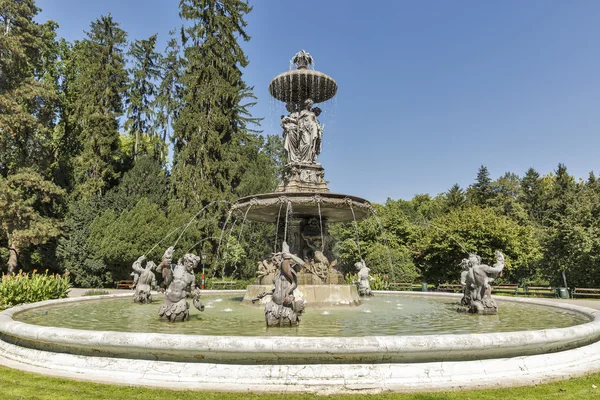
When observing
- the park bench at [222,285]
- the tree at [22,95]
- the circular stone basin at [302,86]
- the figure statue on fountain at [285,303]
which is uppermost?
the tree at [22,95]

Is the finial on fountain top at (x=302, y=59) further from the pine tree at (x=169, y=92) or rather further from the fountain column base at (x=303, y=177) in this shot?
the pine tree at (x=169, y=92)

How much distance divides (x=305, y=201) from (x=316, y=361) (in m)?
7.28

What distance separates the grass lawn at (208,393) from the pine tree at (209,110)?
30585 mm

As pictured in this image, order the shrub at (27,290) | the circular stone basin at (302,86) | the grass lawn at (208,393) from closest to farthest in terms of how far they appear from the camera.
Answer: the grass lawn at (208,393)
the shrub at (27,290)
the circular stone basin at (302,86)

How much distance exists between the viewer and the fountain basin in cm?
520

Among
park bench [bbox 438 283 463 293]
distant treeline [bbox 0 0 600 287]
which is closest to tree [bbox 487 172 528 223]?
distant treeline [bbox 0 0 600 287]

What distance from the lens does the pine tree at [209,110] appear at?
36.0m

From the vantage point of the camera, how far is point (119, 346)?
564cm

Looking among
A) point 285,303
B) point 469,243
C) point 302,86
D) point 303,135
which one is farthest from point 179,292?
point 469,243

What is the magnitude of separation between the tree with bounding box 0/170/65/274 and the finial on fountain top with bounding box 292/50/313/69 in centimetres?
2551

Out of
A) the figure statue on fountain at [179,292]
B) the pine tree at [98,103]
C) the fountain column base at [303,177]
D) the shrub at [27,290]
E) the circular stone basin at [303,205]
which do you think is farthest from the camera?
the pine tree at [98,103]

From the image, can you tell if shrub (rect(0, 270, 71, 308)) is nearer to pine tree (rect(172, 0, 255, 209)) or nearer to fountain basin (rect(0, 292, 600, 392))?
fountain basin (rect(0, 292, 600, 392))

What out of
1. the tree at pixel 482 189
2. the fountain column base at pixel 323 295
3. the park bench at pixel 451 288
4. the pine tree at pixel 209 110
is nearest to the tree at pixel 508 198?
the tree at pixel 482 189

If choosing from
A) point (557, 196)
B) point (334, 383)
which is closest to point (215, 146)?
point (334, 383)
